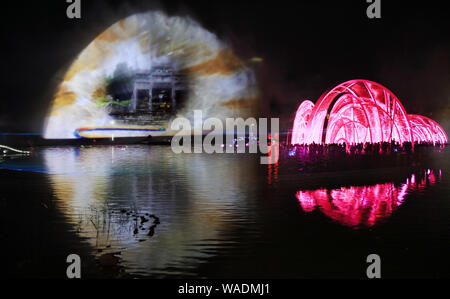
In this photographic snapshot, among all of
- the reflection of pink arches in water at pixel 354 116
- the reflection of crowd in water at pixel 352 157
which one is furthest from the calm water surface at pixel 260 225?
the reflection of pink arches in water at pixel 354 116

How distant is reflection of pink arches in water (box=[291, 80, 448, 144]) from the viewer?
65062 millimetres

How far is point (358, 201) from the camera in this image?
21.6 metres

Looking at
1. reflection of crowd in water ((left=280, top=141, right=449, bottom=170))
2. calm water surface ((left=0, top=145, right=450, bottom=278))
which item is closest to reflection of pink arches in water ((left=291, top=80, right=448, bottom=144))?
reflection of crowd in water ((left=280, top=141, right=449, bottom=170))

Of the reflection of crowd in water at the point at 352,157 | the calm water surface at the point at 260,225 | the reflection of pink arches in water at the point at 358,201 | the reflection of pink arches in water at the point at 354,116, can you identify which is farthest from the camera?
the reflection of pink arches in water at the point at 354,116

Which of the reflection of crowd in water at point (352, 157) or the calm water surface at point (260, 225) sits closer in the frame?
the calm water surface at point (260, 225)

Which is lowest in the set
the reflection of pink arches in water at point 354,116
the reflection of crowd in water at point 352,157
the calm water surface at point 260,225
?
the calm water surface at point 260,225

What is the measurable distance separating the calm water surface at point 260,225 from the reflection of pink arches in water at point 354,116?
36162mm

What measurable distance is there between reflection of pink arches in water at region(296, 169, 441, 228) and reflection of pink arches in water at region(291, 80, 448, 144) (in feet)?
123

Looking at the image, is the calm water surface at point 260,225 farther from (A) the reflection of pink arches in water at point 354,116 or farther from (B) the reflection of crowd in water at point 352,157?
(A) the reflection of pink arches in water at point 354,116

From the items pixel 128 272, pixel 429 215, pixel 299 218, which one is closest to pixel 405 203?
pixel 429 215

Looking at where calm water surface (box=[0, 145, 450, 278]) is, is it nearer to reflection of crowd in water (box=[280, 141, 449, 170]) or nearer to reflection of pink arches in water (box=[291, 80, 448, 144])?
reflection of crowd in water (box=[280, 141, 449, 170])

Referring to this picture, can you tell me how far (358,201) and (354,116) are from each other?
207ft

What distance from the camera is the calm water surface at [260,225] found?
460 inches
